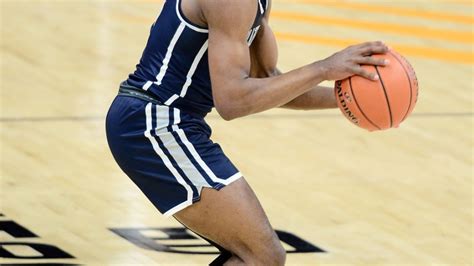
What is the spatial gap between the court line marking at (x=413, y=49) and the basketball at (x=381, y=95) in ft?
22.2

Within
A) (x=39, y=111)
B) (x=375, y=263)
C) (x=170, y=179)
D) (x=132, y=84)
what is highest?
(x=39, y=111)

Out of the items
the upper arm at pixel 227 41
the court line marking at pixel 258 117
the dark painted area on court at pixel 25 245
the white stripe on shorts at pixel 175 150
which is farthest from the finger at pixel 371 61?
the court line marking at pixel 258 117

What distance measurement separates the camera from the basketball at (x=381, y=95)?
4863mm

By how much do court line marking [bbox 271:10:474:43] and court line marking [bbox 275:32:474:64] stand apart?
20.6 inches

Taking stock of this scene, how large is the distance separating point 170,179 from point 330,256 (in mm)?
1886

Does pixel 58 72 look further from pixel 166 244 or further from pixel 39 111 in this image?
pixel 166 244

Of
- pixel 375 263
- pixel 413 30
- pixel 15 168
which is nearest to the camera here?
pixel 375 263

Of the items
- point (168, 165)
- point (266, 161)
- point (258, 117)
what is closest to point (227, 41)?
point (168, 165)

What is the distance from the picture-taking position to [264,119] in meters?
9.49

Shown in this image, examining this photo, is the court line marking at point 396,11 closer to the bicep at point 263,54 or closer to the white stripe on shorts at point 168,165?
the bicep at point 263,54

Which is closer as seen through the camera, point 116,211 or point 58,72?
point 116,211

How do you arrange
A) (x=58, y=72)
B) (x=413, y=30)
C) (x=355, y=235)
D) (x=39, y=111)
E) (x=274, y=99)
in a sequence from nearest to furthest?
(x=274, y=99)
(x=355, y=235)
(x=39, y=111)
(x=58, y=72)
(x=413, y=30)

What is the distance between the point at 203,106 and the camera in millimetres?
5098

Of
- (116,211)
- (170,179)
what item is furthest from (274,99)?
(116,211)
